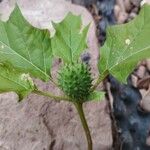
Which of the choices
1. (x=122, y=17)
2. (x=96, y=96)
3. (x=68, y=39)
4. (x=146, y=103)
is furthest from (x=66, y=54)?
(x=122, y=17)

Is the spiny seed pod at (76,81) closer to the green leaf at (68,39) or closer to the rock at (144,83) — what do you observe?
the green leaf at (68,39)

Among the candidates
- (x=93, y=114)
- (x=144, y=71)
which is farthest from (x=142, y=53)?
(x=144, y=71)

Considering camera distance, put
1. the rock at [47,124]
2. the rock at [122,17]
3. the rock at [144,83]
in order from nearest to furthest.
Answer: the rock at [47,124], the rock at [144,83], the rock at [122,17]

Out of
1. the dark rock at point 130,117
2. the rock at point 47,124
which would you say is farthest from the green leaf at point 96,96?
the dark rock at point 130,117

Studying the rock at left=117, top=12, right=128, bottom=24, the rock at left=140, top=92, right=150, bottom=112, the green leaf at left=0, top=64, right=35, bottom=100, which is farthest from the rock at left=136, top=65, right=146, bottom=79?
the green leaf at left=0, top=64, right=35, bottom=100

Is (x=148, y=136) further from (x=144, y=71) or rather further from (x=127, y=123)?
(x=144, y=71)
